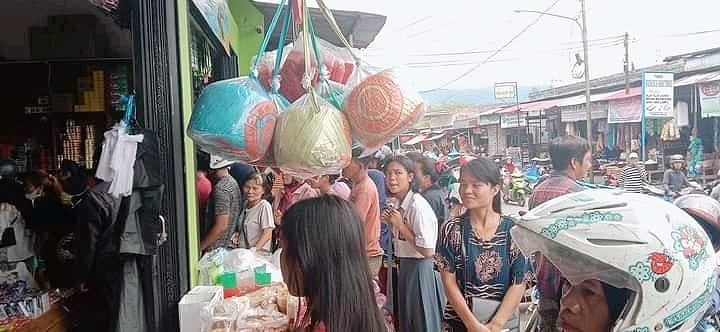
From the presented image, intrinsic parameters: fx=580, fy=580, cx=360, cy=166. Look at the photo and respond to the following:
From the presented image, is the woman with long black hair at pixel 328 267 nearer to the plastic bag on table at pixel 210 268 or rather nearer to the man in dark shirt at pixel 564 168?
the plastic bag on table at pixel 210 268

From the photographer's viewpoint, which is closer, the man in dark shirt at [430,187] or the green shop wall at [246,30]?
the man in dark shirt at [430,187]

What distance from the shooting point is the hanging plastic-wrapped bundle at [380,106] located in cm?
163

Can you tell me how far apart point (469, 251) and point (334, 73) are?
1.11m

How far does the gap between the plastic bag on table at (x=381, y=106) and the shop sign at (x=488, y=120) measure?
412 inches

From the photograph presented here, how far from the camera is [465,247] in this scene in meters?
2.61

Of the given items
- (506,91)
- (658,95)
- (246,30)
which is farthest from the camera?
(506,91)

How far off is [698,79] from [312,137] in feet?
26.5

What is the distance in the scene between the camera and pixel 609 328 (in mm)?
1243

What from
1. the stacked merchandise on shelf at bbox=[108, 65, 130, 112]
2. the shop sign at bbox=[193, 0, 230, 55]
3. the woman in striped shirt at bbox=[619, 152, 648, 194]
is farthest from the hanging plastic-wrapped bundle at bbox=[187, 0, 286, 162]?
the woman in striped shirt at bbox=[619, 152, 648, 194]

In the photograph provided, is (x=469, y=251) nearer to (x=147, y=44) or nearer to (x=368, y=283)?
(x=368, y=283)

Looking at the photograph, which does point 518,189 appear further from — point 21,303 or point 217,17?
point 21,303

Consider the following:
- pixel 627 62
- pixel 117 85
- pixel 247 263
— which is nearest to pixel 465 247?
pixel 247 263

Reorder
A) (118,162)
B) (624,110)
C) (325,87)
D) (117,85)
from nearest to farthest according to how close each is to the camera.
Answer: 1. (325,87)
2. (118,162)
3. (117,85)
4. (624,110)

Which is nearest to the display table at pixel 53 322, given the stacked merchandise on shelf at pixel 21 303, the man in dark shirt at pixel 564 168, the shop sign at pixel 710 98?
the stacked merchandise on shelf at pixel 21 303
